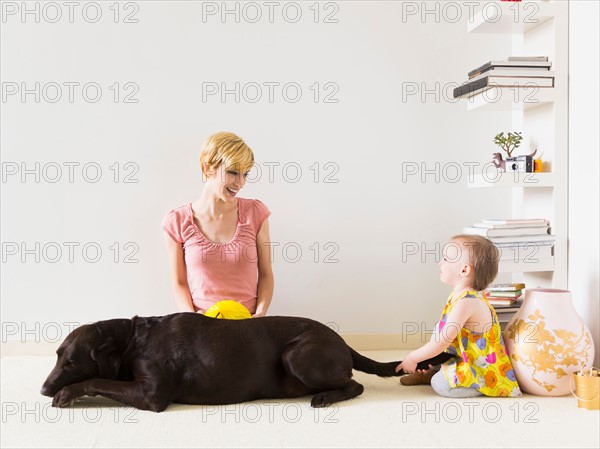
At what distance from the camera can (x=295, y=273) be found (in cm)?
357

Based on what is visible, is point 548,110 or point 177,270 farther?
point 177,270

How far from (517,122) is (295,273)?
1283 mm

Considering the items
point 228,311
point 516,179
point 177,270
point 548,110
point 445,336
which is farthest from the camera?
point 177,270

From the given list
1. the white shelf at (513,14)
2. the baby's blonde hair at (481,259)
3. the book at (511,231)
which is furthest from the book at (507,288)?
the white shelf at (513,14)

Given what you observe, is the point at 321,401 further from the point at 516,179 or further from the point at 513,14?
the point at 513,14

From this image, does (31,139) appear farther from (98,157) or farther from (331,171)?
(331,171)

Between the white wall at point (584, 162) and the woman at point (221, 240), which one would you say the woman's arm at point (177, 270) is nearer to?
the woman at point (221, 240)

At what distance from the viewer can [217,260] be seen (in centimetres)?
321

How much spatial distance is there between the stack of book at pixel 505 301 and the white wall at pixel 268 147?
1.93 ft

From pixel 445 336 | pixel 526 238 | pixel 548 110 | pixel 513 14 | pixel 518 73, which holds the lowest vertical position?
pixel 445 336

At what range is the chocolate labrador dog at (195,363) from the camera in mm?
2453

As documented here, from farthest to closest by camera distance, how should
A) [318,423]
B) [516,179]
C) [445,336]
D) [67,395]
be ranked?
1. [516,179]
2. [445,336]
3. [67,395]
4. [318,423]

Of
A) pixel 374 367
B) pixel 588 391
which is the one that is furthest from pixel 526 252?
pixel 374 367

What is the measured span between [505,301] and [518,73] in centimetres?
94
